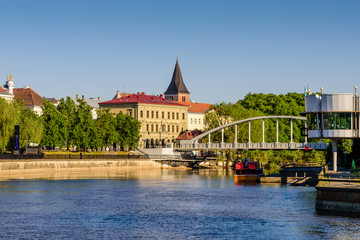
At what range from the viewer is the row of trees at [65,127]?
360 ft

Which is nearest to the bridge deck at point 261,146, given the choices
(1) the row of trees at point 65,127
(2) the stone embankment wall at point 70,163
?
(2) the stone embankment wall at point 70,163

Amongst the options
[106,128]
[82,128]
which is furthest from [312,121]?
[106,128]

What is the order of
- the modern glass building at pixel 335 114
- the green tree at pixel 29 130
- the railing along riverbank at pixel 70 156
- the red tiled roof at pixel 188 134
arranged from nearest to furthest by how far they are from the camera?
the modern glass building at pixel 335 114 → the railing along riverbank at pixel 70 156 → the green tree at pixel 29 130 → the red tiled roof at pixel 188 134

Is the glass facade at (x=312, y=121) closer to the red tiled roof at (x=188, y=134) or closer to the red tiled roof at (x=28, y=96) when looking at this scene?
the red tiled roof at (x=28, y=96)

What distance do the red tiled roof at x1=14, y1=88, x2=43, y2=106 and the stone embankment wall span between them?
4004 cm

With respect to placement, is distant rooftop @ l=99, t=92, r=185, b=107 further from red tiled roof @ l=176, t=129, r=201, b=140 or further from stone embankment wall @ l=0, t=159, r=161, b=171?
stone embankment wall @ l=0, t=159, r=161, b=171

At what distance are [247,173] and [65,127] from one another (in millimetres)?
44775

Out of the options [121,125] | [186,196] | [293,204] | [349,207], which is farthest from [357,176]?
[121,125]

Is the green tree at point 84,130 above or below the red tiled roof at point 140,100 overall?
below

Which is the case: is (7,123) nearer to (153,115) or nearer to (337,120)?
(337,120)

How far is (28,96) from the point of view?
547 feet

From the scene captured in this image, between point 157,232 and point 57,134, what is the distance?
82413 mm

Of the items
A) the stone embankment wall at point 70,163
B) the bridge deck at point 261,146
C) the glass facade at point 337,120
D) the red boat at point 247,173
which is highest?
the glass facade at point 337,120

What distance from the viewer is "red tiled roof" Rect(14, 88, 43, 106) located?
539 feet
